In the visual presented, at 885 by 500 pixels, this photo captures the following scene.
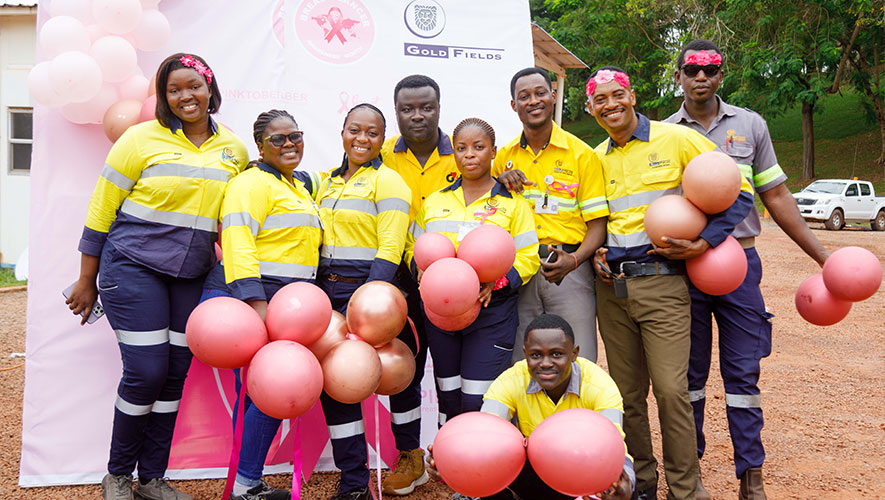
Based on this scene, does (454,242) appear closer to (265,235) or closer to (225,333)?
(265,235)

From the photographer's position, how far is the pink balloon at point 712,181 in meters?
3.17

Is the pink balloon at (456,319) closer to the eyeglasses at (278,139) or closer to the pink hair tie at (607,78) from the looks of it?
the eyeglasses at (278,139)

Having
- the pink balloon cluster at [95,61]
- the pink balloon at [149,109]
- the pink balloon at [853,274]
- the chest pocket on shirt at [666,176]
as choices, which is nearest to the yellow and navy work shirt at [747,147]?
the pink balloon at [853,274]

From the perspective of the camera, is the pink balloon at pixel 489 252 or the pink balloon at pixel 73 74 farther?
the pink balloon at pixel 73 74

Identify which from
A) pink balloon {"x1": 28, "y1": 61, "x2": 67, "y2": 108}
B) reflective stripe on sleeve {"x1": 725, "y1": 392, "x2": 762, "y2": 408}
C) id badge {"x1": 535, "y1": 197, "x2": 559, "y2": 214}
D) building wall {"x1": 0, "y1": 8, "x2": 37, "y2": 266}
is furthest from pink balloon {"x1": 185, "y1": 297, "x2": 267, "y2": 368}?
building wall {"x1": 0, "y1": 8, "x2": 37, "y2": 266}

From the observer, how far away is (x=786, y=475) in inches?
166

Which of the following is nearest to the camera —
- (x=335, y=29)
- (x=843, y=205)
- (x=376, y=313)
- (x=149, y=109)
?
(x=376, y=313)

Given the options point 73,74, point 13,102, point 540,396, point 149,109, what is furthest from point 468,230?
point 13,102

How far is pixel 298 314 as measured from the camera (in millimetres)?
2889

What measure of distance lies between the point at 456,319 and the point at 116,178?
195 cm

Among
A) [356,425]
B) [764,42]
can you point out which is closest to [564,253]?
[356,425]

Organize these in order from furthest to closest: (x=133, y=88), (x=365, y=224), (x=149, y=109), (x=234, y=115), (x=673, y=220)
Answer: (x=234, y=115) → (x=133, y=88) → (x=149, y=109) → (x=365, y=224) → (x=673, y=220)

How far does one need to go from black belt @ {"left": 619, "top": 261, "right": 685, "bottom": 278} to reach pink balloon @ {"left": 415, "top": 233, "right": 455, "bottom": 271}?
0.99 meters

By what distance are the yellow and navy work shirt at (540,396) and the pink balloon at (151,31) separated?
3.01 meters
